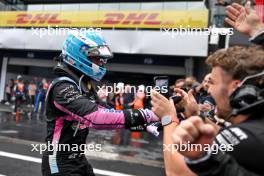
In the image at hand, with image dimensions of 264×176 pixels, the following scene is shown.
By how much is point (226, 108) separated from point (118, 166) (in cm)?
550

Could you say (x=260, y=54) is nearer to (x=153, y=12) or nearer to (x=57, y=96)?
(x=57, y=96)

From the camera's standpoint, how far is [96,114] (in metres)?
2.43

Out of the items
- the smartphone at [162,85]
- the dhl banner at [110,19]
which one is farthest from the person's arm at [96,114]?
the dhl banner at [110,19]

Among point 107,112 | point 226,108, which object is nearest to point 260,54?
point 226,108

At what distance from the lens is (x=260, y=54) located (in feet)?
5.47

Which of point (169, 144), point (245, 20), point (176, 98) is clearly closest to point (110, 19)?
point (245, 20)

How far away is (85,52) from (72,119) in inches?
18.4

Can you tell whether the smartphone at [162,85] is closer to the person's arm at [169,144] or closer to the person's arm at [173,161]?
the person's arm at [169,144]

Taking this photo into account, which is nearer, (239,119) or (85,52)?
(239,119)

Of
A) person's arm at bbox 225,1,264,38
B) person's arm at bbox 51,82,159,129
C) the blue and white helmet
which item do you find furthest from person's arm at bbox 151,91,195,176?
the blue and white helmet

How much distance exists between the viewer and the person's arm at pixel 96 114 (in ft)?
8.00

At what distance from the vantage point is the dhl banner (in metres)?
15.4

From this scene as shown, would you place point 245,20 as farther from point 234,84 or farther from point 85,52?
point 85,52


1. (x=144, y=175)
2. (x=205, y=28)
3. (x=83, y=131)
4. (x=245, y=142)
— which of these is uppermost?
(x=205, y=28)
